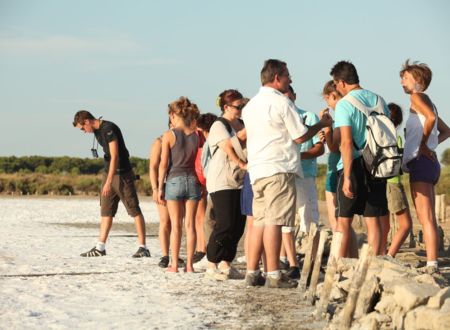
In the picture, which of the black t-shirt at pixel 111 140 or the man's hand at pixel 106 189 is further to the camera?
the man's hand at pixel 106 189

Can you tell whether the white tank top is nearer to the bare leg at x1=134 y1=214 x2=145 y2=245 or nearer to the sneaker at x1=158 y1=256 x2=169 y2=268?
the sneaker at x1=158 y1=256 x2=169 y2=268

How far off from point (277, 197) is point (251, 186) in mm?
676

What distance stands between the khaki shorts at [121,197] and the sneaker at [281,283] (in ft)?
12.8

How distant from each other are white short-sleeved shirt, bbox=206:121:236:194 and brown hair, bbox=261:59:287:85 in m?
0.90

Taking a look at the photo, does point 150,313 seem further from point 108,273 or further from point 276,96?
point 108,273

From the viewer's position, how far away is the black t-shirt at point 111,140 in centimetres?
1254

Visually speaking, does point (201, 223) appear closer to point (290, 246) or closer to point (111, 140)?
point (111, 140)

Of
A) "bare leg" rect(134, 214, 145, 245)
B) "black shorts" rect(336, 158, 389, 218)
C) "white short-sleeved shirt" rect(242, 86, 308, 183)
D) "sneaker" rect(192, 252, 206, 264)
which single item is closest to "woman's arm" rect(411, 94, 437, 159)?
"black shorts" rect(336, 158, 389, 218)

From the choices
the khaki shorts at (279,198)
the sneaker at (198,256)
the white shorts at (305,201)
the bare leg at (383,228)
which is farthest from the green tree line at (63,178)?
the khaki shorts at (279,198)

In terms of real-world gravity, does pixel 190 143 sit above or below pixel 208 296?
above

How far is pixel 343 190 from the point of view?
28.4ft

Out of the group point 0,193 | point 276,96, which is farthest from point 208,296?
point 0,193

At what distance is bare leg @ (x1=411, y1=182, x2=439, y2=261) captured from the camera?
30.3 ft

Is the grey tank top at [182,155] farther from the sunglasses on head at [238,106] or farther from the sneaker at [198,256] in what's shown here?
the sneaker at [198,256]
